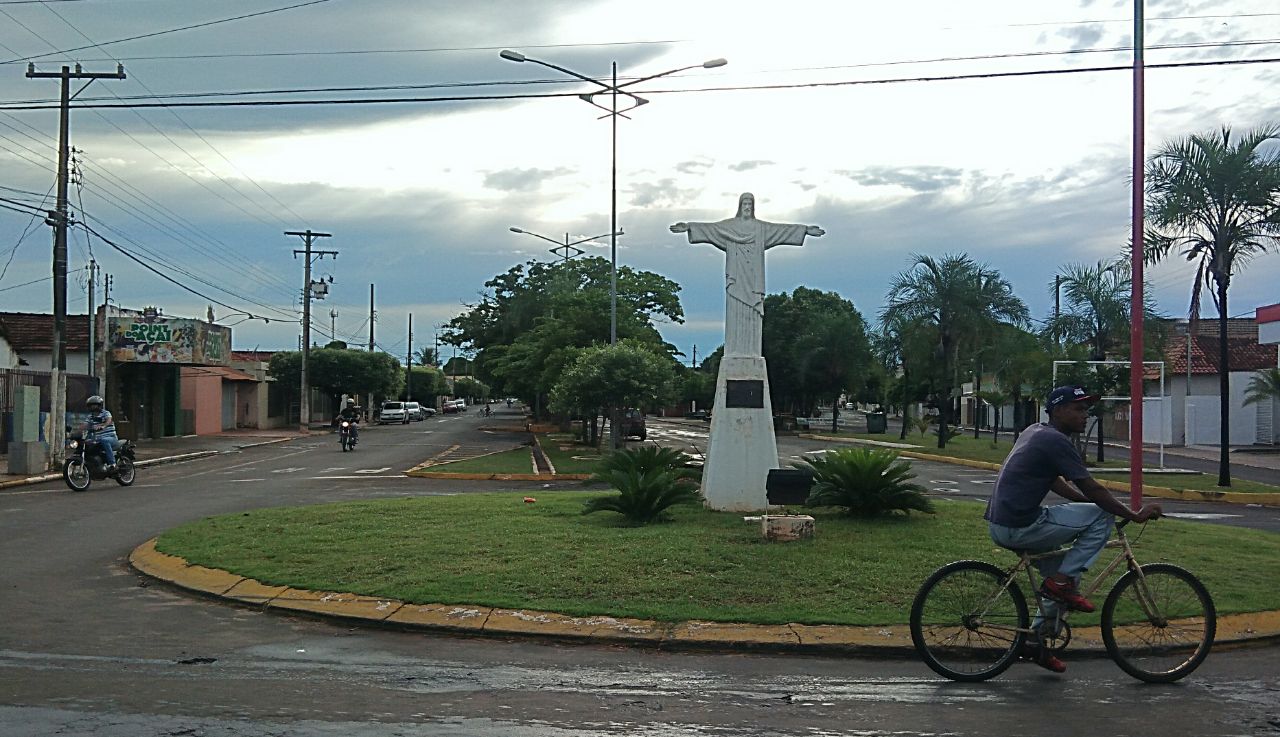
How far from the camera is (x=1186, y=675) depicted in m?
7.05

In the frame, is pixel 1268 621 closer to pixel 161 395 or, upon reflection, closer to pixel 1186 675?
pixel 1186 675

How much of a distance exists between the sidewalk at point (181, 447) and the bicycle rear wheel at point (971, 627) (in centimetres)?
2167

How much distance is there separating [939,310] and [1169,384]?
506 inches

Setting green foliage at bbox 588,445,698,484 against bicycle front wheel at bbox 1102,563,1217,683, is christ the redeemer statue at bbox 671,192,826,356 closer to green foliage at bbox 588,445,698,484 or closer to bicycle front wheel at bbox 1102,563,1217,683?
green foliage at bbox 588,445,698,484

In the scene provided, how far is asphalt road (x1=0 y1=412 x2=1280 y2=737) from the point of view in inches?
235

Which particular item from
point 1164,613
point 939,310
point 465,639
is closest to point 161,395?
point 939,310

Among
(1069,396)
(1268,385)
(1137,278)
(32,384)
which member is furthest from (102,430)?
(1268,385)

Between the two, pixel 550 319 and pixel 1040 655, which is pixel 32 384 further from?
pixel 1040 655

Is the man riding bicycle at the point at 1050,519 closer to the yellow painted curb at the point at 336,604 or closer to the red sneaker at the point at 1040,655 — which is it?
the red sneaker at the point at 1040,655

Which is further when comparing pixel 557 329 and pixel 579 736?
pixel 557 329

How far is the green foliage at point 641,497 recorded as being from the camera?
12.3 meters

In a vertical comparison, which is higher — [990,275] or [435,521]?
[990,275]

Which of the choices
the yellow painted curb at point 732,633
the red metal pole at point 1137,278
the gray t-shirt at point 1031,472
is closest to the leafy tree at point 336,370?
the red metal pole at point 1137,278

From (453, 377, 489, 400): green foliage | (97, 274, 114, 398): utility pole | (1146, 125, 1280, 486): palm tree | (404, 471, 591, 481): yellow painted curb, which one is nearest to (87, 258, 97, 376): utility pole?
(97, 274, 114, 398): utility pole
